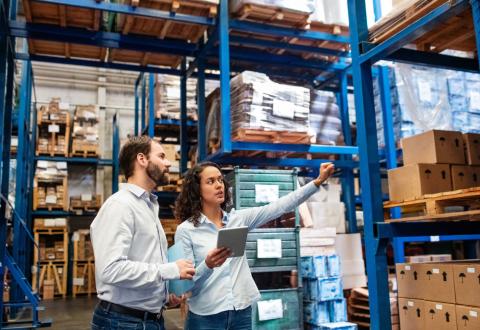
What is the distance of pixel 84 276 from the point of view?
14141 millimetres

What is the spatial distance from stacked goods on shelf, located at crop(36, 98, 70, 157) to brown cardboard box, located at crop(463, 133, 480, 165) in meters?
12.9

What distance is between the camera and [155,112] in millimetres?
10547

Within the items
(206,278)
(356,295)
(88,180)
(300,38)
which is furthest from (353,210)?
(88,180)

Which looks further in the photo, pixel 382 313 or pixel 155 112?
pixel 155 112

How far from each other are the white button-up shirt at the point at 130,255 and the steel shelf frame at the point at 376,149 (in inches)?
62.7

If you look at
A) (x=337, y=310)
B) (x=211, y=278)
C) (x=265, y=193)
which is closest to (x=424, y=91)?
(x=265, y=193)

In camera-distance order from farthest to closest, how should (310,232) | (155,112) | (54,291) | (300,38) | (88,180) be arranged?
(88,180), (54,291), (155,112), (300,38), (310,232)

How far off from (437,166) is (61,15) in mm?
5476

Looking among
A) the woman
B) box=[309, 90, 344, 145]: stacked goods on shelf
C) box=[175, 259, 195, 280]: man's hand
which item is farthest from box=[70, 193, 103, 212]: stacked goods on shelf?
box=[175, 259, 195, 280]: man's hand

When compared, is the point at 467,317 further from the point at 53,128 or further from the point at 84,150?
the point at 53,128

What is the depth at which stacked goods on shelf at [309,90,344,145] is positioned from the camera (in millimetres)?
7738

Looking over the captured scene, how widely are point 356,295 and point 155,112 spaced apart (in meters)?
5.91

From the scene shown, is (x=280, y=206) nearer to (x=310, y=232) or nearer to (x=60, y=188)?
(x=310, y=232)

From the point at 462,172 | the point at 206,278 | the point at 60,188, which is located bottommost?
the point at 206,278
